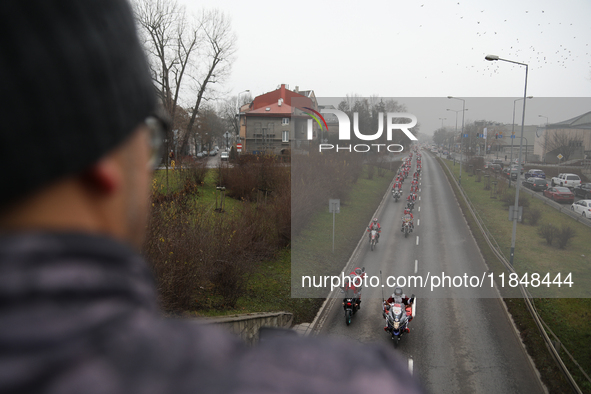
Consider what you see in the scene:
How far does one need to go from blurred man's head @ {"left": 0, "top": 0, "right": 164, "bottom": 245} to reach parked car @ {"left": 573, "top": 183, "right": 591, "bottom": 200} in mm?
34064

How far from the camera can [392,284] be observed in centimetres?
2180

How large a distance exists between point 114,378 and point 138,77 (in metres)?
0.43

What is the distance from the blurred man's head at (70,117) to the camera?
52 cm

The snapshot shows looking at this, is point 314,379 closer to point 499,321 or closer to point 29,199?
point 29,199

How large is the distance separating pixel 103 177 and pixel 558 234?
27.6 m

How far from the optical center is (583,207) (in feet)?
87.7

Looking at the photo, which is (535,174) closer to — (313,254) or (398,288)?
(313,254)

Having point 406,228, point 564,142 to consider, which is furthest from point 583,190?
point 406,228

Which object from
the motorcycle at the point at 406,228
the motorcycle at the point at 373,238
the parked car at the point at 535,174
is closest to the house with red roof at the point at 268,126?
the motorcycle at the point at 406,228

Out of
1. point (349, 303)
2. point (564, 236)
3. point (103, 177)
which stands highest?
point (103, 177)

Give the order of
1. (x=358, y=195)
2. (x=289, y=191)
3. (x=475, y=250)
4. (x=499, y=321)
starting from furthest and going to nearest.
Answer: (x=358, y=195), (x=475, y=250), (x=289, y=191), (x=499, y=321)

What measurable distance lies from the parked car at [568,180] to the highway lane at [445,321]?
694 centimetres

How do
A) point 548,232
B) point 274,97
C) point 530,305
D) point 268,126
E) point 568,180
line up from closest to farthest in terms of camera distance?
point 530,305 < point 548,232 < point 568,180 < point 268,126 < point 274,97

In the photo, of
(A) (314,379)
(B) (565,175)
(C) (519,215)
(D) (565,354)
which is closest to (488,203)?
(B) (565,175)
